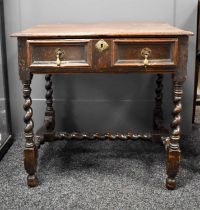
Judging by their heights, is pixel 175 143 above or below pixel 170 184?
above

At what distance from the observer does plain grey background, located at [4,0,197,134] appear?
2088mm

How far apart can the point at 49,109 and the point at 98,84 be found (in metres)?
0.34

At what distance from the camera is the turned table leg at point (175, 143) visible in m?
1.52

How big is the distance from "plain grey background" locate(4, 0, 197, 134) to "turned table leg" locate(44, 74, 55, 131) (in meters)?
0.15

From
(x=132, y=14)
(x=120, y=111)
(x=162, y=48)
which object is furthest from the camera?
(x=120, y=111)

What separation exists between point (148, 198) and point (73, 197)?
0.32 metres

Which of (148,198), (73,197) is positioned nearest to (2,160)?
(73,197)

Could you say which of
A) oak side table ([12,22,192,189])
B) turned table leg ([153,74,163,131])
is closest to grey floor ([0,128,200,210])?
turned table leg ([153,74,163,131])

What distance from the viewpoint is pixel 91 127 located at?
2.29m

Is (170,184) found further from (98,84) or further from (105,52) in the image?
(98,84)

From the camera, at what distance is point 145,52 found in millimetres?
1474

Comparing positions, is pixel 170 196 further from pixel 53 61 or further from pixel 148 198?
pixel 53 61

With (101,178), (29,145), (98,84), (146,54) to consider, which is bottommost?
(101,178)

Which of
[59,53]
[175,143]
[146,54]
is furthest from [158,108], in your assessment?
[59,53]
